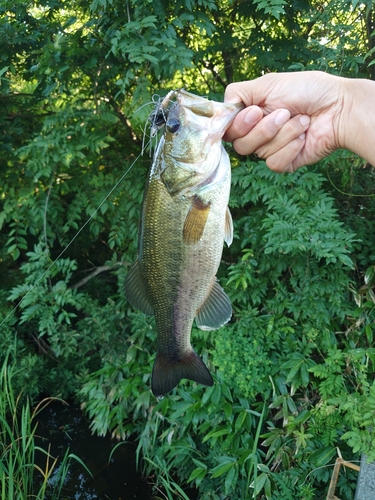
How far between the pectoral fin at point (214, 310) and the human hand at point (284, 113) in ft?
1.84

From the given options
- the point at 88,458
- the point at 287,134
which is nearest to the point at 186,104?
the point at 287,134

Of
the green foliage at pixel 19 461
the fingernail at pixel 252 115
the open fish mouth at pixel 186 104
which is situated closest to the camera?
the open fish mouth at pixel 186 104

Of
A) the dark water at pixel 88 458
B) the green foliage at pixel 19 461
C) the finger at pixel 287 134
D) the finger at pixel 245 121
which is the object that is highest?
the finger at pixel 245 121

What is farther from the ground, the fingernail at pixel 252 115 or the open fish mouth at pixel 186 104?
the open fish mouth at pixel 186 104

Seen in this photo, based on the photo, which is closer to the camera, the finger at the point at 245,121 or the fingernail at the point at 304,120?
the finger at the point at 245,121

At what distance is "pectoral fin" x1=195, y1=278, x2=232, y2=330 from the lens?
171 centimetres

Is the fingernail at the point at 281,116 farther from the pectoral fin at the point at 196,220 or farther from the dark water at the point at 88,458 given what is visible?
the dark water at the point at 88,458

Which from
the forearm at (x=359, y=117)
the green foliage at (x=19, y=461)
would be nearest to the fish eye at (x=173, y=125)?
the forearm at (x=359, y=117)

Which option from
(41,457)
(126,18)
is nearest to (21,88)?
(126,18)

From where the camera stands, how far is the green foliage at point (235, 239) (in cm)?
266

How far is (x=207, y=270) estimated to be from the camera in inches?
64.6

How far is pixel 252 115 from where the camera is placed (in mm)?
1623

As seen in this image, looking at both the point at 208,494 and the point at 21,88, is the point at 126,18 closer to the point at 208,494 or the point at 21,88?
the point at 21,88

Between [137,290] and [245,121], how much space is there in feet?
2.41
